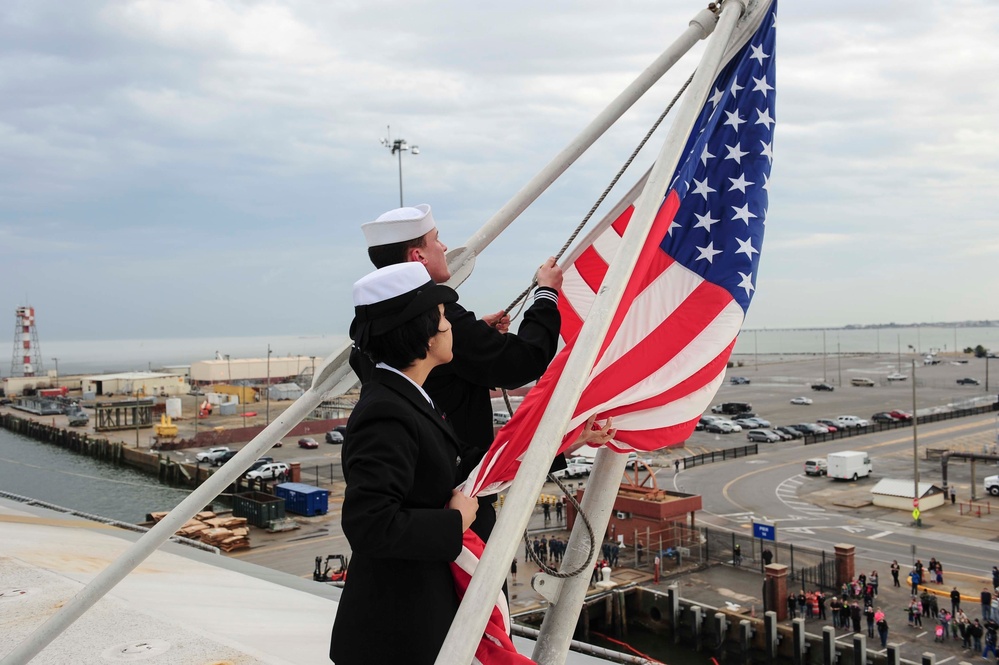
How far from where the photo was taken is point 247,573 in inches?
386

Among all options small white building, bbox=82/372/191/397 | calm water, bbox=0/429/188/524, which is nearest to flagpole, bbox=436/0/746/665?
calm water, bbox=0/429/188/524

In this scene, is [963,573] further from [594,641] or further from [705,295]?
[705,295]

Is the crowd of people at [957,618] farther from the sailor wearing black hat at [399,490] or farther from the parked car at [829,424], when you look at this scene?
the parked car at [829,424]

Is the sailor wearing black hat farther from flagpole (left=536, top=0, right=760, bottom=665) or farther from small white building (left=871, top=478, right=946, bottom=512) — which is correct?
small white building (left=871, top=478, right=946, bottom=512)

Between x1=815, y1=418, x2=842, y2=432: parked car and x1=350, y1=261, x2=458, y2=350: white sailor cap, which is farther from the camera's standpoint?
x1=815, y1=418, x2=842, y2=432: parked car

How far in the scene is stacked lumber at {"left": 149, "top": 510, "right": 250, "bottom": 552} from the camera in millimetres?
30250

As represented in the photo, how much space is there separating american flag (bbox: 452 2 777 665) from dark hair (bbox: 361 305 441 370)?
1.17 m

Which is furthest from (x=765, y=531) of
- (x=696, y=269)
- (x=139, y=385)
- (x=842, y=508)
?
(x=139, y=385)

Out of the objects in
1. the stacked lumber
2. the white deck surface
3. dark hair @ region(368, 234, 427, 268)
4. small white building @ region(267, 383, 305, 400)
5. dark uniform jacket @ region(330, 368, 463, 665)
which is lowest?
the stacked lumber

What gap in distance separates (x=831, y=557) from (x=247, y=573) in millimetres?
20601

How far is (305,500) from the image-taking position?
3594 cm

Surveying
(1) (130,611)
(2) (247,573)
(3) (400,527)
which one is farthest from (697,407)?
(2) (247,573)

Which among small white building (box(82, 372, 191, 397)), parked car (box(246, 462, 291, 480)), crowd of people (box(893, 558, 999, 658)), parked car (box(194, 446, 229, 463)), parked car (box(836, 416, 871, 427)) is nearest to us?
crowd of people (box(893, 558, 999, 658))

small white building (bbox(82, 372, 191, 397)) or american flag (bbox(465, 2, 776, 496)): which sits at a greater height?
american flag (bbox(465, 2, 776, 496))
